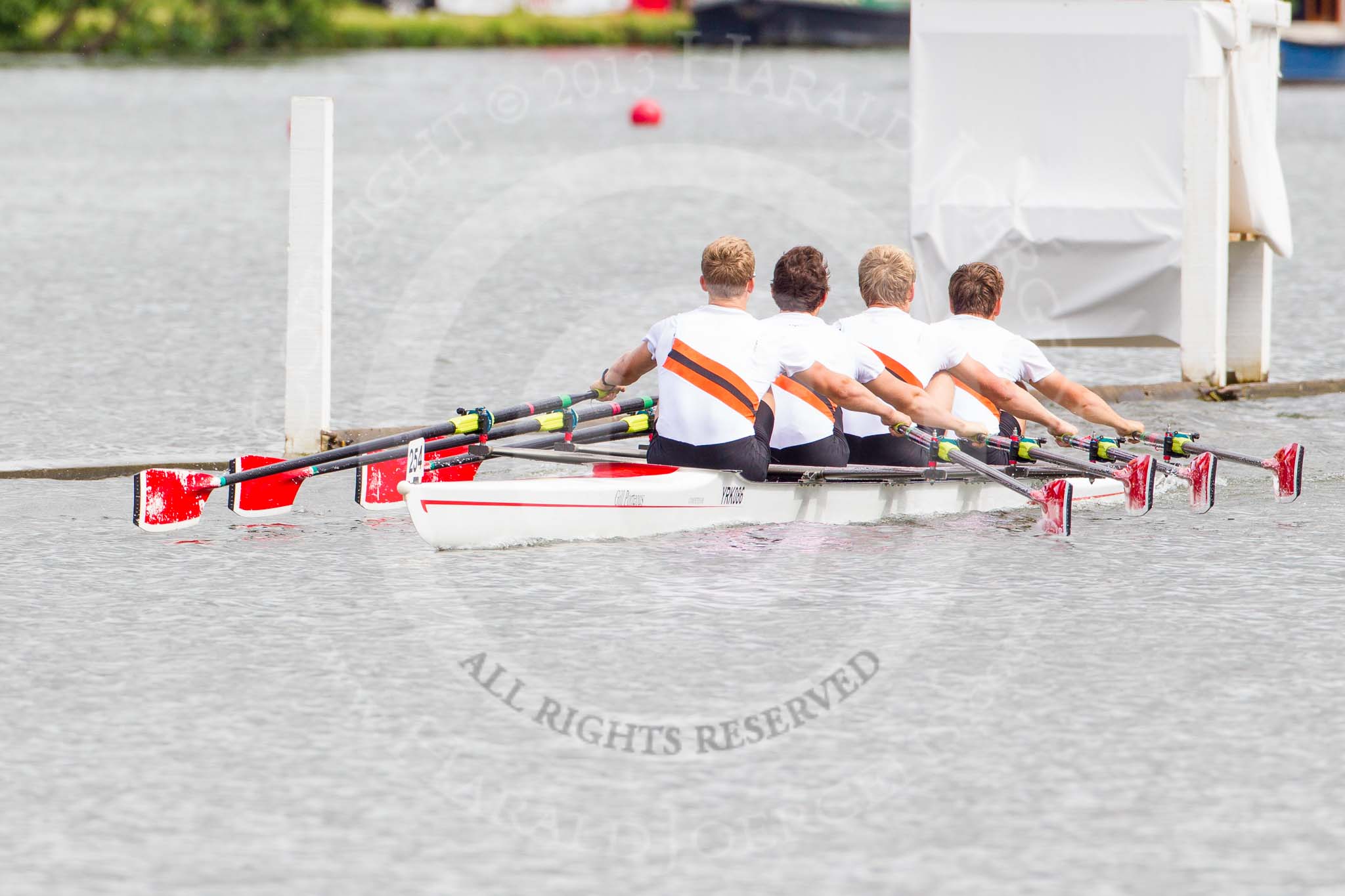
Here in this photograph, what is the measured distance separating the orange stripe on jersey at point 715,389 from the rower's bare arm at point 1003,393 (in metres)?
1.14

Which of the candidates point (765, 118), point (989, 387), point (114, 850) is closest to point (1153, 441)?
point (989, 387)

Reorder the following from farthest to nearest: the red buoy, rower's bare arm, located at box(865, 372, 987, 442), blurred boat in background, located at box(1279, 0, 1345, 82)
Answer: blurred boat in background, located at box(1279, 0, 1345, 82) → the red buoy → rower's bare arm, located at box(865, 372, 987, 442)

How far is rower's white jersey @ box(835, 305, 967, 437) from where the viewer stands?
29.3ft

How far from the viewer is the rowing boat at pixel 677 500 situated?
26.3 ft

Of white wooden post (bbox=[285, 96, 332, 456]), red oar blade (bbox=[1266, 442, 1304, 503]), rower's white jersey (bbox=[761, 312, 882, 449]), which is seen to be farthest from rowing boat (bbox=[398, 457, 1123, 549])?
white wooden post (bbox=[285, 96, 332, 456])

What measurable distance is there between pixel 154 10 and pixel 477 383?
5969 cm

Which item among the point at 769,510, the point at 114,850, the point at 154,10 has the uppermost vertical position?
the point at 154,10

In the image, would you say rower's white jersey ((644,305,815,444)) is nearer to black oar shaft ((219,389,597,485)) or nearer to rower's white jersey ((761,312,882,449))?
rower's white jersey ((761,312,882,449))

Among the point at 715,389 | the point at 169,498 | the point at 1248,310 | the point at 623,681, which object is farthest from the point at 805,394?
the point at 1248,310

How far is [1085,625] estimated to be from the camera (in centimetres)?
688

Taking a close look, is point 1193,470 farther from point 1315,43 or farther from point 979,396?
point 1315,43

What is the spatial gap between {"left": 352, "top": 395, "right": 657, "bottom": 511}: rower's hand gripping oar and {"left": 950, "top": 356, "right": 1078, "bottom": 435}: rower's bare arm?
141cm

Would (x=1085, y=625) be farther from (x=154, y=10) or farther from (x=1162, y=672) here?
(x=154, y=10)

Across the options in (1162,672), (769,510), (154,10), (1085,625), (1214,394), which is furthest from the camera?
(154,10)
